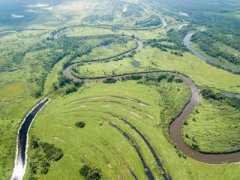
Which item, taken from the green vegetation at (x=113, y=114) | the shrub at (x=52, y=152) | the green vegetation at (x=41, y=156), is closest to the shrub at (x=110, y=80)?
the green vegetation at (x=113, y=114)

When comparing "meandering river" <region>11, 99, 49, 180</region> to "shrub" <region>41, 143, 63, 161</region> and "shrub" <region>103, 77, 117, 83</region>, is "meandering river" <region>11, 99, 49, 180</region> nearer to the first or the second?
"shrub" <region>41, 143, 63, 161</region>

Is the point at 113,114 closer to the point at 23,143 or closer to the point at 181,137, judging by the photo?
the point at 181,137

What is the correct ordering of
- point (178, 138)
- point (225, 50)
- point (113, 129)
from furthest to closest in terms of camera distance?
point (225, 50), point (113, 129), point (178, 138)

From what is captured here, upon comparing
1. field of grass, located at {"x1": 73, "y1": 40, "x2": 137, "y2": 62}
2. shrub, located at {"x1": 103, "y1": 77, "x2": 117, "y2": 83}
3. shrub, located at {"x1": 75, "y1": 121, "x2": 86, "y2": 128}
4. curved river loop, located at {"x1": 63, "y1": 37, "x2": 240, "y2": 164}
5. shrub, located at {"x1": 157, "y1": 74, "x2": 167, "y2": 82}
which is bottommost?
curved river loop, located at {"x1": 63, "y1": 37, "x2": 240, "y2": 164}

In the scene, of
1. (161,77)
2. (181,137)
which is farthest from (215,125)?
(161,77)

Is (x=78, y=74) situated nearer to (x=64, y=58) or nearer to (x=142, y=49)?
(x=64, y=58)

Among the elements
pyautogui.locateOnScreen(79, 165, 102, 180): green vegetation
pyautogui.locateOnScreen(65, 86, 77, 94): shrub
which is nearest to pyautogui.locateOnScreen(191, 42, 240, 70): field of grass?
pyautogui.locateOnScreen(65, 86, 77, 94): shrub

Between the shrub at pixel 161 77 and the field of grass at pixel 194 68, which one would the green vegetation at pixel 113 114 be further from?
the field of grass at pixel 194 68

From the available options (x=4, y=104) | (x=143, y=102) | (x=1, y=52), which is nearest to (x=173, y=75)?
(x=143, y=102)

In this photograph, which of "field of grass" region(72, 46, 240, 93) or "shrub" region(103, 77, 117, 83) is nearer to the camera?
"field of grass" region(72, 46, 240, 93)
